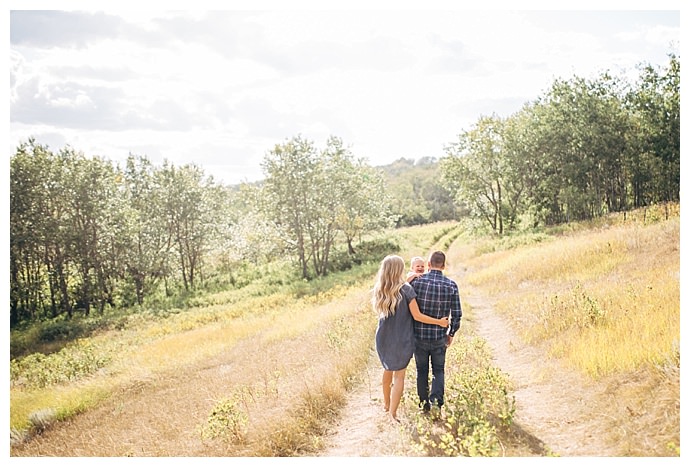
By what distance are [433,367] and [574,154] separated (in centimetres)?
1602

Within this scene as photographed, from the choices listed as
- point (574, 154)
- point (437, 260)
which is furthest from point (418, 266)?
point (574, 154)

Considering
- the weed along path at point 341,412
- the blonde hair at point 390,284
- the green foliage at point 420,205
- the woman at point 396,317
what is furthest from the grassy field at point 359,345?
the green foliage at point 420,205

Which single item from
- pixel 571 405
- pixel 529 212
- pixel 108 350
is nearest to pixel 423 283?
pixel 571 405

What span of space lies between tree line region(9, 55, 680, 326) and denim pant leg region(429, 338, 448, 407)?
11.5 m

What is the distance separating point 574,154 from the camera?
1827 cm

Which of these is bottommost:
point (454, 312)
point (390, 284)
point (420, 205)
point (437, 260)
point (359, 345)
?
point (359, 345)

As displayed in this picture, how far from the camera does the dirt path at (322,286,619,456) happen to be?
438cm

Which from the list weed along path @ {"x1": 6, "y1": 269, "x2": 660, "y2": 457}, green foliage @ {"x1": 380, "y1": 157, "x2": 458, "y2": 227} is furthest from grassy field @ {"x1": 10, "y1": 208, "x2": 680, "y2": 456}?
green foliage @ {"x1": 380, "y1": 157, "x2": 458, "y2": 227}

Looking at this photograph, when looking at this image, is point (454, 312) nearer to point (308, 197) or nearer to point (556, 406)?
point (556, 406)

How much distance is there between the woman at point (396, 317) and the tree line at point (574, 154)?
999 centimetres

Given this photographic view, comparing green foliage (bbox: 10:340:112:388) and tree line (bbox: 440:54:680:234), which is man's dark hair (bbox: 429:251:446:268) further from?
green foliage (bbox: 10:340:112:388)

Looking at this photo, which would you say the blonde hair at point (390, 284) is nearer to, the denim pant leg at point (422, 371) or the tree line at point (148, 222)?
the denim pant leg at point (422, 371)

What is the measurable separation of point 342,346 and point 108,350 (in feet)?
29.5

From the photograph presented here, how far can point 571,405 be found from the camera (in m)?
4.91
